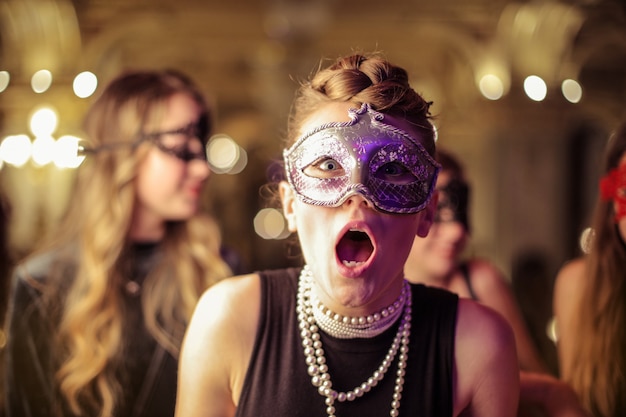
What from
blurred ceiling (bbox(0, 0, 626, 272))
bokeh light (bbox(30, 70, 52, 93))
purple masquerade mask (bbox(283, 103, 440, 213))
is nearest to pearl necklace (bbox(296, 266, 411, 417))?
purple masquerade mask (bbox(283, 103, 440, 213))

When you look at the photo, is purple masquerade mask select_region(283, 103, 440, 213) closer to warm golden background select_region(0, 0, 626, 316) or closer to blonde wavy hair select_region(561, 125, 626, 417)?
blonde wavy hair select_region(561, 125, 626, 417)

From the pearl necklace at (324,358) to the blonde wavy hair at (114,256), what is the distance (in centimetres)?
95

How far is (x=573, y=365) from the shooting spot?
230 cm

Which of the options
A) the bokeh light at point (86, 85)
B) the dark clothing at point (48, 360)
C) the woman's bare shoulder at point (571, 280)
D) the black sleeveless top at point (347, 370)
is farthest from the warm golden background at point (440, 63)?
the black sleeveless top at point (347, 370)

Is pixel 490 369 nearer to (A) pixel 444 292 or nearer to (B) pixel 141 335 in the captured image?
(A) pixel 444 292

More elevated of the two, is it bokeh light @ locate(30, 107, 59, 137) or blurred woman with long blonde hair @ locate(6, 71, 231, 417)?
bokeh light @ locate(30, 107, 59, 137)

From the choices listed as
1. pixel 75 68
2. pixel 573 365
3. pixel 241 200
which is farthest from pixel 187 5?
pixel 241 200

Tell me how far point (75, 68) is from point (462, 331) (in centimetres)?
549

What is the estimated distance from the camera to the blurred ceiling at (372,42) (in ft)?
18.7

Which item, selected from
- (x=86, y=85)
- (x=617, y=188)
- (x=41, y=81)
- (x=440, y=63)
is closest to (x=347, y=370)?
(x=617, y=188)

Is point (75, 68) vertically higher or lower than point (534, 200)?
higher

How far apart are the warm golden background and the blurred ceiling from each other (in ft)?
0.07

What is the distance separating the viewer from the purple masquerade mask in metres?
1.50

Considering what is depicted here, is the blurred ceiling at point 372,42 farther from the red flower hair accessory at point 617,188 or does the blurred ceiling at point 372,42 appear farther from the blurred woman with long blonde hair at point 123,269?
the blurred woman with long blonde hair at point 123,269
